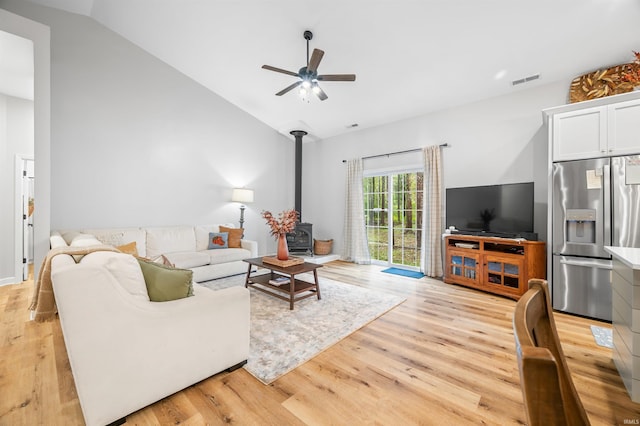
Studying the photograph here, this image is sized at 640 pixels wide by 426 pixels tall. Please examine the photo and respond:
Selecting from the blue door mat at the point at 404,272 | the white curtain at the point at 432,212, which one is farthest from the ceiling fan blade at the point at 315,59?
the blue door mat at the point at 404,272

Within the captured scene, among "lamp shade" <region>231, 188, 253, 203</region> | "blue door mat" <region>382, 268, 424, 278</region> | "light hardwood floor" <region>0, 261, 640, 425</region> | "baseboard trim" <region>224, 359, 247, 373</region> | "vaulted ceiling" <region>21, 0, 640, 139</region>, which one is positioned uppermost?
"vaulted ceiling" <region>21, 0, 640, 139</region>

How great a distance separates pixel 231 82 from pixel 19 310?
4358mm

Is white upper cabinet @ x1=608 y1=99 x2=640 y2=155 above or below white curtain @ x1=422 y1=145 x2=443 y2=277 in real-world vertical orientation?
above

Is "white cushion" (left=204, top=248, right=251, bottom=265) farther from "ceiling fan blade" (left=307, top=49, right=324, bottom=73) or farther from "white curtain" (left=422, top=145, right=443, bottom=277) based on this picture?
"white curtain" (left=422, top=145, right=443, bottom=277)

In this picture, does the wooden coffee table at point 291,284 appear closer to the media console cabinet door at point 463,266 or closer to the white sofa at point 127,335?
the white sofa at point 127,335

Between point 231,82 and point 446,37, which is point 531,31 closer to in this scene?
point 446,37

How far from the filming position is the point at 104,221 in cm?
407

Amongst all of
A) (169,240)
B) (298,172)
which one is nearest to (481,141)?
(298,172)

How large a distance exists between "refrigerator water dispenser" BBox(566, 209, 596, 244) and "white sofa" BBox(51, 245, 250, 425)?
3672 mm

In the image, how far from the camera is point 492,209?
386 centimetres

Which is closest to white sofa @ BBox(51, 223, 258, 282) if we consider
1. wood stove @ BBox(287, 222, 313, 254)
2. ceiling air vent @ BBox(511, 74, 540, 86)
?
wood stove @ BBox(287, 222, 313, 254)

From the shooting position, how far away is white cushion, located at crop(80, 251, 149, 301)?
59.7 inches

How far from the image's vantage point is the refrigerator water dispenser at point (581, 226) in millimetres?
2879

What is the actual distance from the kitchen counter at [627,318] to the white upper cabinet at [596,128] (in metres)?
1.56
